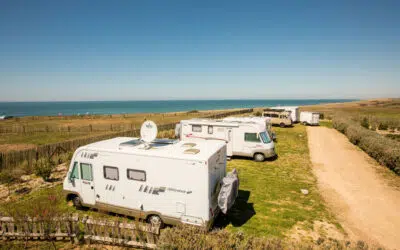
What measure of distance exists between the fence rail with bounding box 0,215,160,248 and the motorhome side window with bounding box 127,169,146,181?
1413 mm

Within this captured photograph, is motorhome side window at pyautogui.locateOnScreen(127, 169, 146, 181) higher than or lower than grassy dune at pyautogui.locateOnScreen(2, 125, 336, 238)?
higher

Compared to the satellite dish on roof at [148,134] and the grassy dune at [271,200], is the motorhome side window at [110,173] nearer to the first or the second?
the satellite dish on roof at [148,134]

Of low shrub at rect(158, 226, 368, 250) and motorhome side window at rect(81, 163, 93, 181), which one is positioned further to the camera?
motorhome side window at rect(81, 163, 93, 181)

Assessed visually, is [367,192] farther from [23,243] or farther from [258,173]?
[23,243]

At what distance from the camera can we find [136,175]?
7.44 m

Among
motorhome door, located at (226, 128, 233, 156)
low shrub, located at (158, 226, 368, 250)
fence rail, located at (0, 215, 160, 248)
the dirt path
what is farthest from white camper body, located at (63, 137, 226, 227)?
motorhome door, located at (226, 128, 233, 156)

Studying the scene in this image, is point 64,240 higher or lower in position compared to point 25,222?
lower

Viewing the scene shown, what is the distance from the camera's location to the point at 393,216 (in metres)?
8.92

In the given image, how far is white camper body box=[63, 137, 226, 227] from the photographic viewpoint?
669cm

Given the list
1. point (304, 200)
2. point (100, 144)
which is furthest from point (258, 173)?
point (100, 144)

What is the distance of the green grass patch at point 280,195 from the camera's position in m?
8.17

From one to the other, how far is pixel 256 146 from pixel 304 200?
19.6ft

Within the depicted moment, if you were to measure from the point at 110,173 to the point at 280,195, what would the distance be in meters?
7.99

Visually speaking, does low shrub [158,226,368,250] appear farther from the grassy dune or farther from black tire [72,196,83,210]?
black tire [72,196,83,210]
